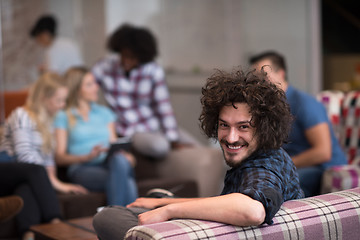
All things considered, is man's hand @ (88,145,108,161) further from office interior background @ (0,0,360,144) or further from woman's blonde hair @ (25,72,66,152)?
office interior background @ (0,0,360,144)

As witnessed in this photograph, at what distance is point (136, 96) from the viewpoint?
11.9ft

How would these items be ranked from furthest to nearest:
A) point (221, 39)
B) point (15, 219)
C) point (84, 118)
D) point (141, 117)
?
point (221, 39)
point (141, 117)
point (84, 118)
point (15, 219)

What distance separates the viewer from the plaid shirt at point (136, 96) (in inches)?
141

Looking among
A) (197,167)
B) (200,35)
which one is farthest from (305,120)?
(200,35)

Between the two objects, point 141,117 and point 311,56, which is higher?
point 311,56

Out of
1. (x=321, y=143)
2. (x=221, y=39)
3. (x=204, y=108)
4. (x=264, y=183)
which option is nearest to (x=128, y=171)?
(x=321, y=143)

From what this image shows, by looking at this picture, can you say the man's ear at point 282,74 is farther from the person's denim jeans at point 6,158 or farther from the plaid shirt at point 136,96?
the person's denim jeans at point 6,158

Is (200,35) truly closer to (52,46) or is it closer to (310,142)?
(52,46)

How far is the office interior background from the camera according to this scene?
3783mm

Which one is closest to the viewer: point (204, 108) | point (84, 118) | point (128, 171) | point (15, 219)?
→ point (204, 108)

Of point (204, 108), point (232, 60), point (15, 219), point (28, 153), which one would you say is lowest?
point (15, 219)

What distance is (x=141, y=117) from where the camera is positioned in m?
3.64

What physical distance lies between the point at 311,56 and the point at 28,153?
3.67 meters

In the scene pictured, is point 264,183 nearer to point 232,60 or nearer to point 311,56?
point 232,60
